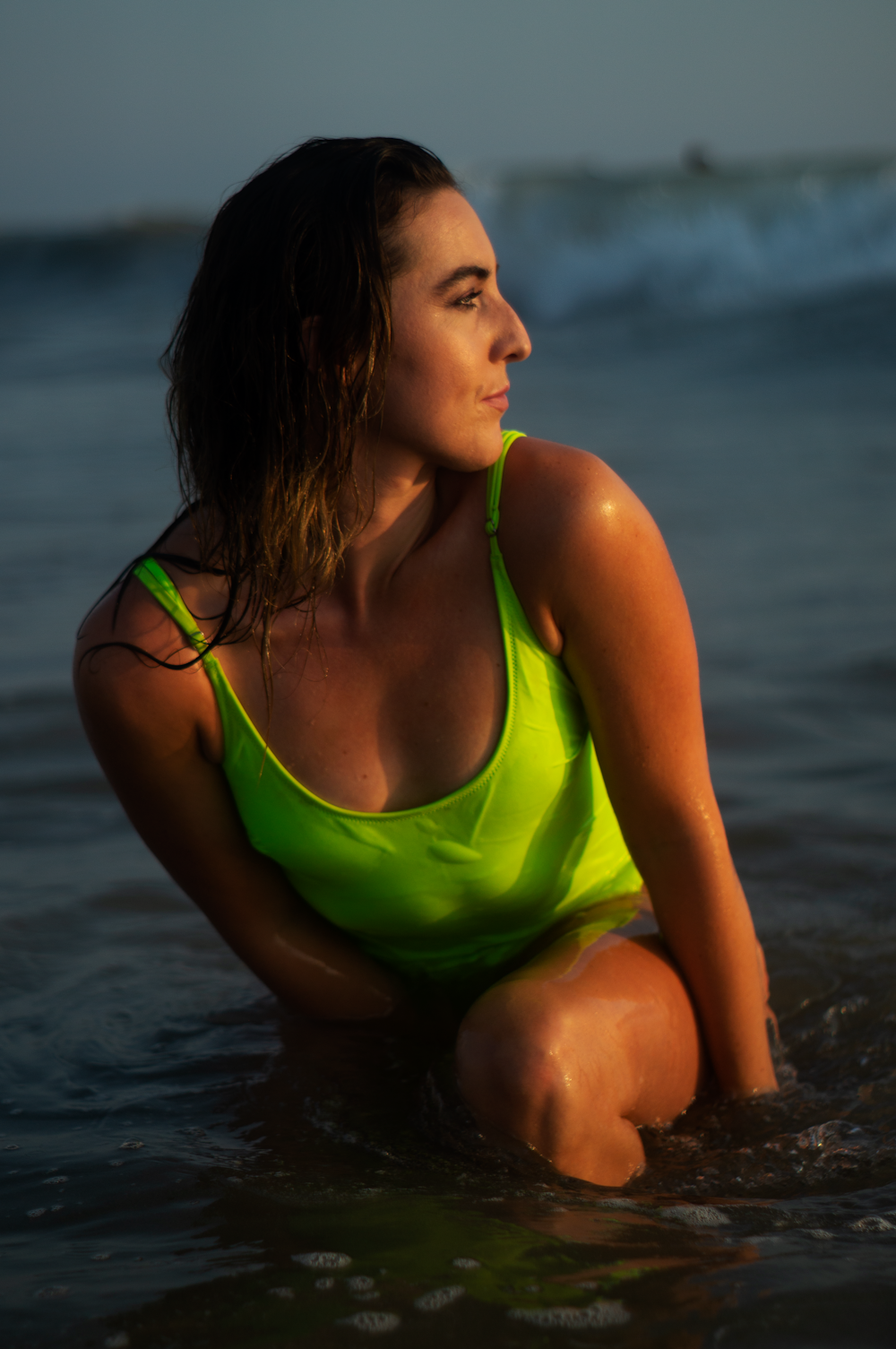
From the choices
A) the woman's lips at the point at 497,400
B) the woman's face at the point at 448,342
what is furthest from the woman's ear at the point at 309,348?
the woman's lips at the point at 497,400

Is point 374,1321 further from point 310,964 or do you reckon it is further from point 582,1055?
point 310,964

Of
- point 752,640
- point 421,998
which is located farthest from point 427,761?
point 752,640

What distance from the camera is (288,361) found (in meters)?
2.11

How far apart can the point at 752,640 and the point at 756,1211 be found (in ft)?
10.7

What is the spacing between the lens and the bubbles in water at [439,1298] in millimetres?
1658

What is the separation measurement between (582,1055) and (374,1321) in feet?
1.76

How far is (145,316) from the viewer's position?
20734 mm

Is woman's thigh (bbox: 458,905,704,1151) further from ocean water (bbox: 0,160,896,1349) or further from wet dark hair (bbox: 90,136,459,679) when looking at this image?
wet dark hair (bbox: 90,136,459,679)

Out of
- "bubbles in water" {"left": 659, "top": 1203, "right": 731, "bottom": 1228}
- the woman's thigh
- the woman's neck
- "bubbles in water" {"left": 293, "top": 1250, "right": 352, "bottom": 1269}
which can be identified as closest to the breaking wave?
the woman's neck

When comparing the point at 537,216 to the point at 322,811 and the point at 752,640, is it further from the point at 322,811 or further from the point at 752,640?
the point at 322,811

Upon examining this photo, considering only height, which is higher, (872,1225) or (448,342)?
(448,342)

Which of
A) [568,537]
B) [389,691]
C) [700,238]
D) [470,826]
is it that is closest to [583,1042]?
[470,826]

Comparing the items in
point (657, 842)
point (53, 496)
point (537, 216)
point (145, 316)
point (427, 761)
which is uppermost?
point (537, 216)

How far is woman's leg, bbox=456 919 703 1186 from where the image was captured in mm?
2002
